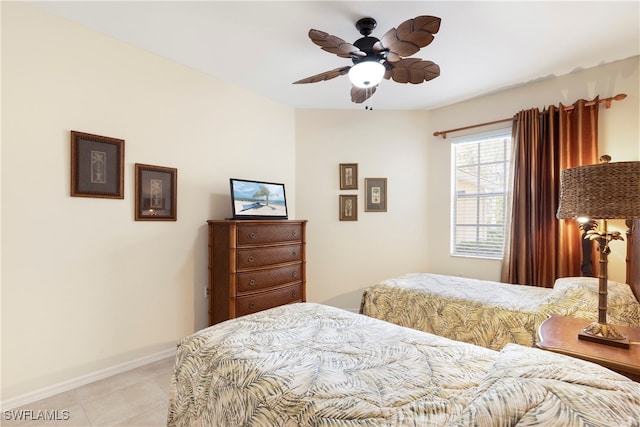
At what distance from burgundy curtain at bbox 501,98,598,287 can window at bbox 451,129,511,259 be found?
9.9 inches

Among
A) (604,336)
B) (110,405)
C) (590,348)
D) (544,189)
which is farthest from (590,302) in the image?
(110,405)

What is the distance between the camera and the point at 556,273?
9.95 ft

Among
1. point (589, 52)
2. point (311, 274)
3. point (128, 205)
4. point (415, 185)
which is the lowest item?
point (311, 274)

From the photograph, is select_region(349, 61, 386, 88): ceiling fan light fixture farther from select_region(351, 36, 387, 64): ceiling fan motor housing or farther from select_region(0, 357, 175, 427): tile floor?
select_region(0, 357, 175, 427): tile floor

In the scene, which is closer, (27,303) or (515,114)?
(27,303)

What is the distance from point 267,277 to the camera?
304 cm

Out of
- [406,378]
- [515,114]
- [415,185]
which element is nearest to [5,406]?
[406,378]

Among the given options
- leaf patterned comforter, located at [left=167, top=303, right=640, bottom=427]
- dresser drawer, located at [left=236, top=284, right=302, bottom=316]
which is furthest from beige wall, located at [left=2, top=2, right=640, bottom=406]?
leaf patterned comforter, located at [left=167, top=303, right=640, bottom=427]

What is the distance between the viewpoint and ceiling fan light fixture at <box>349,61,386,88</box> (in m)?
2.12

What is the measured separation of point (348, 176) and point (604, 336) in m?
3.08

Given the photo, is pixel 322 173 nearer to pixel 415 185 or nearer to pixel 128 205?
pixel 415 185

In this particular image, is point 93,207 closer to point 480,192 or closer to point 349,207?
point 349,207

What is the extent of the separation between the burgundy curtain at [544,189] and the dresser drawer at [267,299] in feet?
7.68

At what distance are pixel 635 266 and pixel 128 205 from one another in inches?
159
